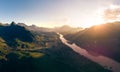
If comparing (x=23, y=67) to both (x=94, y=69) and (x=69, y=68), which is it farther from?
(x=94, y=69)

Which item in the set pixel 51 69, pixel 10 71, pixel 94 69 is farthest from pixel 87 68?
pixel 10 71

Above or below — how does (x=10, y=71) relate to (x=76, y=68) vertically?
below

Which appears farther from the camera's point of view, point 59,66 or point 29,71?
point 59,66

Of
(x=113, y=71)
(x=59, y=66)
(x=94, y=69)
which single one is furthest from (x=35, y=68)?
(x=113, y=71)

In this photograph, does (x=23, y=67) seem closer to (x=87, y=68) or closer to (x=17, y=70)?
(x=17, y=70)

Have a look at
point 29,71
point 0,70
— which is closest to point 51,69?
point 29,71

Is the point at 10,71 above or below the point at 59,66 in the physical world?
below

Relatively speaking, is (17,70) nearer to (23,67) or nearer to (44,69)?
(23,67)
